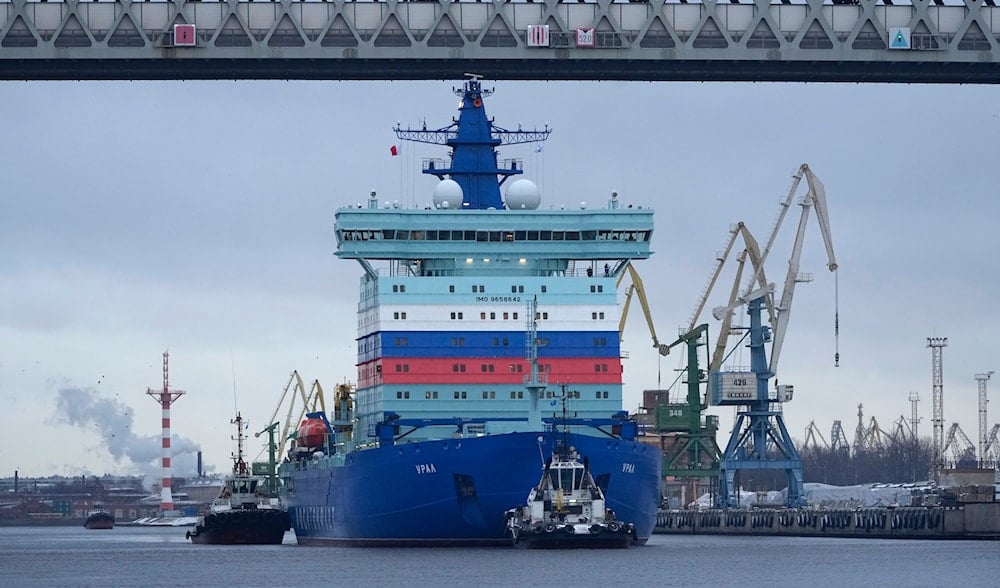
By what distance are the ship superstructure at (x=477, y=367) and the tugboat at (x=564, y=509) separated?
889mm

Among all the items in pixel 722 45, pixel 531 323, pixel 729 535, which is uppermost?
pixel 722 45

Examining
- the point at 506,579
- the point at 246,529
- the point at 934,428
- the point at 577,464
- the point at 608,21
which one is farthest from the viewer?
the point at 934,428

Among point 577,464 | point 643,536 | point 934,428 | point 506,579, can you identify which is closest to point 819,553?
point 643,536

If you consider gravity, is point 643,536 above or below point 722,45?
below

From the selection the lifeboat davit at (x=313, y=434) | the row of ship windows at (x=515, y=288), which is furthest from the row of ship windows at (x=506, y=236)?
the lifeboat davit at (x=313, y=434)

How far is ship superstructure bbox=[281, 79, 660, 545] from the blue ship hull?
74mm

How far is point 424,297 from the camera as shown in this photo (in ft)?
282

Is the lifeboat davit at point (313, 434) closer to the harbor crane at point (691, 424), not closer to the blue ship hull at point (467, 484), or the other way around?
the blue ship hull at point (467, 484)

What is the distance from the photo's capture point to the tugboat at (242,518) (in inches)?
4412

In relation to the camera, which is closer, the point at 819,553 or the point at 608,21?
the point at 608,21

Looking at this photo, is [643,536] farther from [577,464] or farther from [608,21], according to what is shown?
[608,21]

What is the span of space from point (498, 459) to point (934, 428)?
12192cm

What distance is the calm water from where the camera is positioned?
6359 cm

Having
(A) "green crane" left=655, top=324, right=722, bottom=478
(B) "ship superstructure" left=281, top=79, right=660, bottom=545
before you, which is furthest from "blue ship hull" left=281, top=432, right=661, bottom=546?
(A) "green crane" left=655, top=324, right=722, bottom=478
